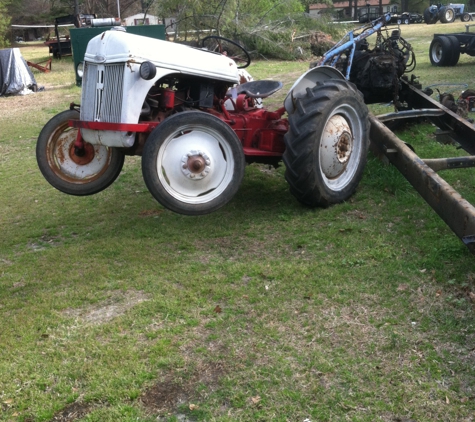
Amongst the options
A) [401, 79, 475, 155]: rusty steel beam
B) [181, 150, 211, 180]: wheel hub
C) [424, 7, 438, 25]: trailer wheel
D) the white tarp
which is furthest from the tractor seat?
[424, 7, 438, 25]: trailer wheel

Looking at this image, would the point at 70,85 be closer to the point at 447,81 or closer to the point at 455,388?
the point at 447,81

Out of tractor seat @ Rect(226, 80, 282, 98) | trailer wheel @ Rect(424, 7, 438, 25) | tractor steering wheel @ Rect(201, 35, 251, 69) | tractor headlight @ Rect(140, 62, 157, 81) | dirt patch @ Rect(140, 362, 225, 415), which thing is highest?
trailer wheel @ Rect(424, 7, 438, 25)

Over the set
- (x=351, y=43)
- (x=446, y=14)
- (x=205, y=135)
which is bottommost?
(x=205, y=135)

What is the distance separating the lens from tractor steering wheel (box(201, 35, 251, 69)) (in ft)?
20.5

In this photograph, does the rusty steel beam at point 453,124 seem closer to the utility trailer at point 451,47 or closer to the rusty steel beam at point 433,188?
the rusty steel beam at point 433,188

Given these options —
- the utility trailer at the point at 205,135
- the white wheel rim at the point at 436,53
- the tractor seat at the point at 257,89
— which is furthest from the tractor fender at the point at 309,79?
the white wheel rim at the point at 436,53

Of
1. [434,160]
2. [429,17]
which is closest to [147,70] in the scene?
[434,160]

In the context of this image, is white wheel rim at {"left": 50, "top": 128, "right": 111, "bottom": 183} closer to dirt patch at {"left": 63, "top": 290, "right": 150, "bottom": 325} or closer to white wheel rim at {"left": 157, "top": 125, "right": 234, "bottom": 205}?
white wheel rim at {"left": 157, "top": 125, "right": 234, "bottom": 205}

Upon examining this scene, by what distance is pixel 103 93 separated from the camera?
513 cm

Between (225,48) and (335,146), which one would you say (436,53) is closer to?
(225,48)

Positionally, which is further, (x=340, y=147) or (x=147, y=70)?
(x=340, y=147)

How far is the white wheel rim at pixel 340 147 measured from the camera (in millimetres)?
5820

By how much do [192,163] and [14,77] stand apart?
645 inches

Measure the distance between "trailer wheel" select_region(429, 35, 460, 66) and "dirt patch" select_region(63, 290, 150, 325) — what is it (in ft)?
47.1
